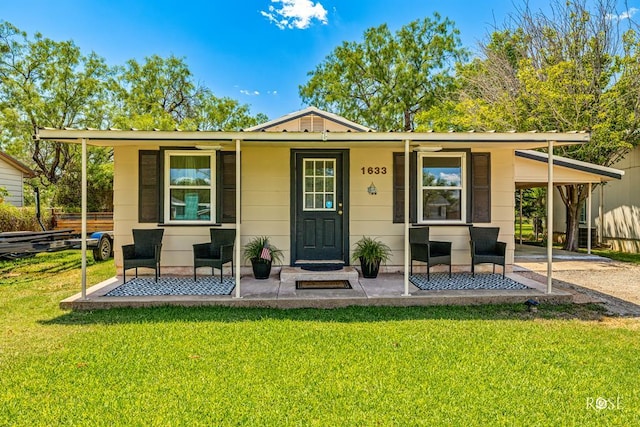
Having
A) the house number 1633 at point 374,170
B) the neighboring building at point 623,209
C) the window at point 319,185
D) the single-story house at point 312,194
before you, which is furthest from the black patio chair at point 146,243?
the neighboring building at point 623,209

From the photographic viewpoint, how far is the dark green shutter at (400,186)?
6355 mm

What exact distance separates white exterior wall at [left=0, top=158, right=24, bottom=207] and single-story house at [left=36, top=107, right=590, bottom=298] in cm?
1097

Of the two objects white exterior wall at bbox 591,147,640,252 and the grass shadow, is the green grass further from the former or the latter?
white exterior wall at bbox 591,147,640,252

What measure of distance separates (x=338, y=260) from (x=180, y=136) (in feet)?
10.9

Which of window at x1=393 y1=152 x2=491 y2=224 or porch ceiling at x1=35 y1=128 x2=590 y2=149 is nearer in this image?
porch ceiling at x1=35 y1=128 x2=590 y2=149

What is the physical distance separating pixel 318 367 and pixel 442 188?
445cm

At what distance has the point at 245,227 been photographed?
6.33 m

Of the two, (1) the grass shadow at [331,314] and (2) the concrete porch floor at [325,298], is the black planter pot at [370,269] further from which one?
(1) the grass shadow at [331,314]

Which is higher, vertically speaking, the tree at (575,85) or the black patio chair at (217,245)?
the tree at (575,85)

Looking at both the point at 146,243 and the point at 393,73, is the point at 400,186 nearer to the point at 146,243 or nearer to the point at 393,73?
the point at 146,243

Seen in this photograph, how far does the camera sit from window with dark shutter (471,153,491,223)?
20.8 ft

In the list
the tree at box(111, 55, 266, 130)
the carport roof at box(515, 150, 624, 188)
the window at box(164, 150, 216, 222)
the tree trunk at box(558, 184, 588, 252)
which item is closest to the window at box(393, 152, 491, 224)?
the window at box(164, 150, 216, 222)

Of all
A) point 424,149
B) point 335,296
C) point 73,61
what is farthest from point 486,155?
point 73,61

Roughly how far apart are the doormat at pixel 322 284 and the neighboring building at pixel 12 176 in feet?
43.8
